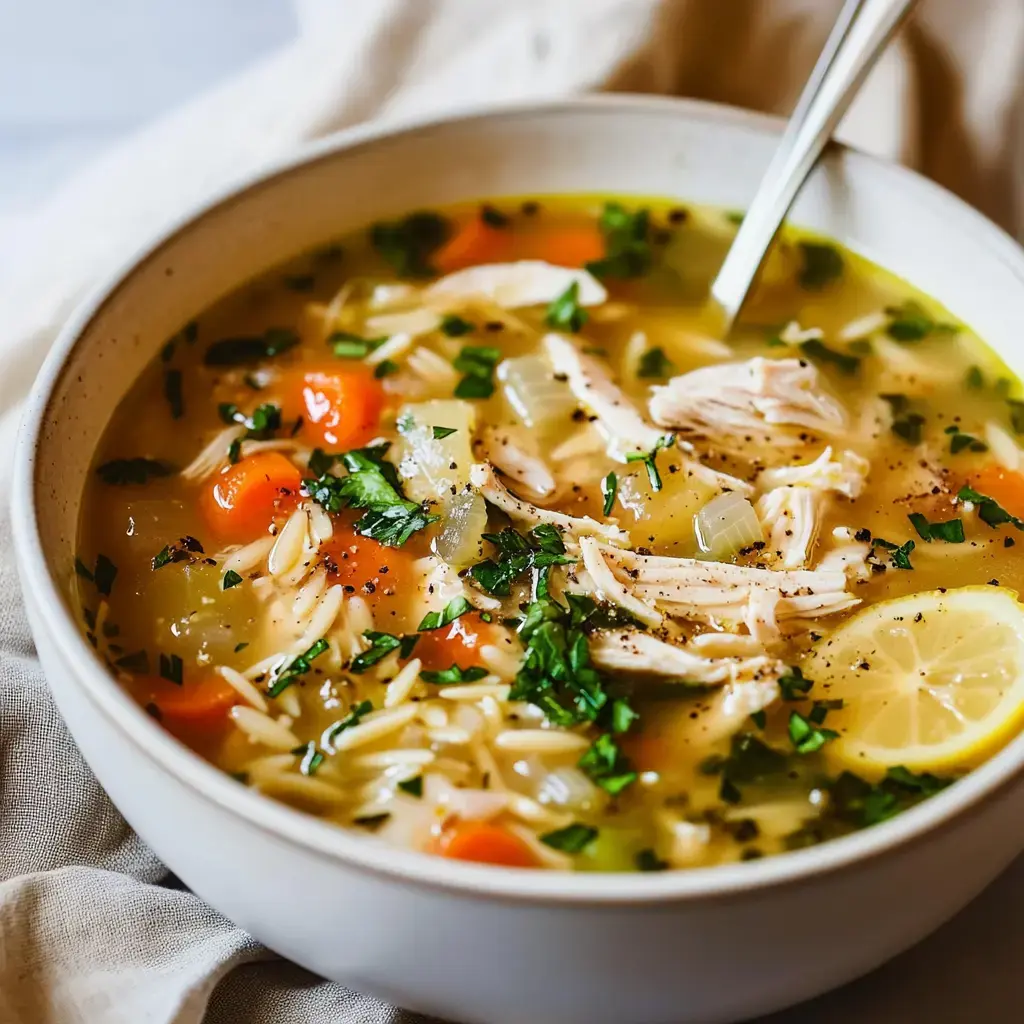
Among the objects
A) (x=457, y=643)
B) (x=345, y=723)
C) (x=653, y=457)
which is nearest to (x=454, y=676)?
(x=457, y=643)

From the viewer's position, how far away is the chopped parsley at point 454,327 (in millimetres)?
3107

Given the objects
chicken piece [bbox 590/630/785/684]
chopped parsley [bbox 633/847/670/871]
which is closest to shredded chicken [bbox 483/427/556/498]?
chicken piece [bbox 590/630/785/684]

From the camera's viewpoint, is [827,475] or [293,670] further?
[827,475]

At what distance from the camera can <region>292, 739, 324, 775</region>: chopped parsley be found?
2.21 m

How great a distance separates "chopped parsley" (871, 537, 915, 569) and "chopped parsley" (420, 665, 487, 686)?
33.5 inches

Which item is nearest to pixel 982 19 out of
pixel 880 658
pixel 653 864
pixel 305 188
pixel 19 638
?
pixel 305 188

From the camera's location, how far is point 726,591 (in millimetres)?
2447

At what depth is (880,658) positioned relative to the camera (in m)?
2.32

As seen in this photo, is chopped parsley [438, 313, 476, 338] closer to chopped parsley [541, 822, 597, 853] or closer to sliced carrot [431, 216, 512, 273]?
sliced carrot [431, 216, 512, 273]

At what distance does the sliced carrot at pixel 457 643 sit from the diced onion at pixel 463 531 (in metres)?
0.16

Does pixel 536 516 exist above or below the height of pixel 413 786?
above

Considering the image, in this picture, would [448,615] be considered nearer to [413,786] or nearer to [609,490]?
[413,786]

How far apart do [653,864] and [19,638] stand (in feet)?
4.81

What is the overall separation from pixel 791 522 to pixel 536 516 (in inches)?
19.9
